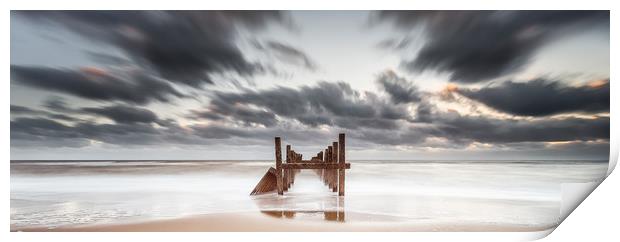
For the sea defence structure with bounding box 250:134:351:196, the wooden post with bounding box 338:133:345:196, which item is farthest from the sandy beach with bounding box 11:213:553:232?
the wooden post with bounding box 338:133:345:196

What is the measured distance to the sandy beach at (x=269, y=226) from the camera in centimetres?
588

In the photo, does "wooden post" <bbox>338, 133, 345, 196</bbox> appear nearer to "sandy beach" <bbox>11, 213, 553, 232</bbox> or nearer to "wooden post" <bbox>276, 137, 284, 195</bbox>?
"wooden post" <bbox>276, 137, 284, 195</bbox>

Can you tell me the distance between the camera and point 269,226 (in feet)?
19.7

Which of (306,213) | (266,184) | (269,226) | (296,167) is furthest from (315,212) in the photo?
(266,184)

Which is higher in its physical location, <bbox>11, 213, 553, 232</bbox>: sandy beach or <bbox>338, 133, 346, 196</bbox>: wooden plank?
<bbox>338, 133, 346, 196</bbox>: wooden plank

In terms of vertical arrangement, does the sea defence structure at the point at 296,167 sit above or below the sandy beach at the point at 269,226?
above

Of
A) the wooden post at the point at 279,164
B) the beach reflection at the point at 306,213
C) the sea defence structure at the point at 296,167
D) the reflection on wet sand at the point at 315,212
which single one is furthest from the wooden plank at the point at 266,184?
the reflection on wet sand at the point at 315,212

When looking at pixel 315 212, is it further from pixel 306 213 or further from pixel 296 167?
pixel 296 167

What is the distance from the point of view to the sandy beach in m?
5.88
